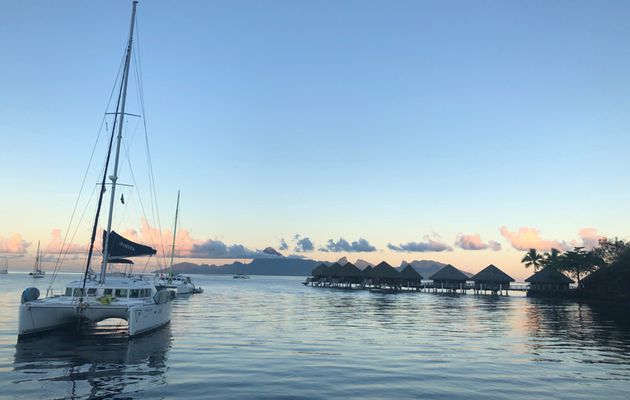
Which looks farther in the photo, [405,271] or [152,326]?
[405,271]

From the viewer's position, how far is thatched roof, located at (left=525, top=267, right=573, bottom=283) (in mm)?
92188

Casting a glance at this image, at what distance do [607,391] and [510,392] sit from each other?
143 inches

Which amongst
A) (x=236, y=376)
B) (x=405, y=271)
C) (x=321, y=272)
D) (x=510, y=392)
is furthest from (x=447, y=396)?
(x=321, y=272)

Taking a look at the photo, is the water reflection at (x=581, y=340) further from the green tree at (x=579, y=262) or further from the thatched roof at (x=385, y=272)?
the thatched roof at (x=385, y=272)

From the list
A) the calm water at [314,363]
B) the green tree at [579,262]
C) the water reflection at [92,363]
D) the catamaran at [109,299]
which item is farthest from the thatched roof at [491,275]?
the water reflection at [92,363]

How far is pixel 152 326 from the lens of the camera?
2747cm

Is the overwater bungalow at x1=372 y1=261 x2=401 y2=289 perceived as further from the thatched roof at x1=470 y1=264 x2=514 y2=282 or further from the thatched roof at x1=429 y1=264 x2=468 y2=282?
the thatched roof at x1=470 y1=264 x2=514 y2=282

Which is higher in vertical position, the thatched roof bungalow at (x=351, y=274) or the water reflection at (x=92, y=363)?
the thatched roof bungalow at (x=351, y=274)

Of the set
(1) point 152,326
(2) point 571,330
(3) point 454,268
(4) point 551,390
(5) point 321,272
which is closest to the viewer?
(4) point 551,390

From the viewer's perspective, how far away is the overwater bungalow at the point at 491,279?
97.8 meters

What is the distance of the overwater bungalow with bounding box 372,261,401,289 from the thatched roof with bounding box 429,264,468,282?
34.3 feet

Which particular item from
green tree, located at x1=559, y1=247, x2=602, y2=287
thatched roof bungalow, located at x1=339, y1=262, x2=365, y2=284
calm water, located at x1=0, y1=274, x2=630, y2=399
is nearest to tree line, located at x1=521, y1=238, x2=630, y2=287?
green tree, located at x1=559, y1=247, x2=602, y2=287

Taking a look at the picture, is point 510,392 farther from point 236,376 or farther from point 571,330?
point 571,330

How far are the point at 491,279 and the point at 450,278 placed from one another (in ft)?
27.0
